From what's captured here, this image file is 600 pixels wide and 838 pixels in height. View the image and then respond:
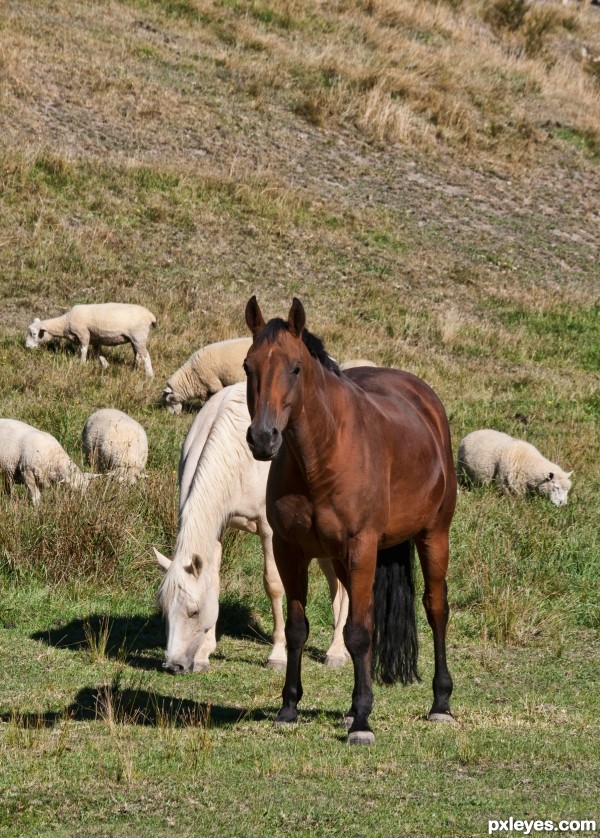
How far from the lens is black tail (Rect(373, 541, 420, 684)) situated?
23.2ft

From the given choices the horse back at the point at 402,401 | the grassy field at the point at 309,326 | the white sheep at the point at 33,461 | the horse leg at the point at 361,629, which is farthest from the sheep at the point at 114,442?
the horse leg at the point at 361,629

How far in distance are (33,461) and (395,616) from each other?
5.29 m

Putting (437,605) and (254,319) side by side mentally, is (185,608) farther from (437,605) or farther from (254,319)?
(254,319)

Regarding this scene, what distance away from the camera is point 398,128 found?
26.3m

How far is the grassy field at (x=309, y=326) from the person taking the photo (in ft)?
18.6

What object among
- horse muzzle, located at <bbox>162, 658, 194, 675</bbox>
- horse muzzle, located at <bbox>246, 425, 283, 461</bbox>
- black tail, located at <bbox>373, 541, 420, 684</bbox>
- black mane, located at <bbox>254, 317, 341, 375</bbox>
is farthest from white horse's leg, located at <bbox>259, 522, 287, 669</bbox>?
horse muzzle, located at <bbox>246, 425, 283, 461</bbox>

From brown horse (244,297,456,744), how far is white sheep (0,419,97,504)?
4776mm

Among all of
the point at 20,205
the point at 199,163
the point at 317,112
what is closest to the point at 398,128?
the point at 317,112

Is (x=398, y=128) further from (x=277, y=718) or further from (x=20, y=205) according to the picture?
(x=277, y=718)

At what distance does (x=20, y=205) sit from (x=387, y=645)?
15.0 m

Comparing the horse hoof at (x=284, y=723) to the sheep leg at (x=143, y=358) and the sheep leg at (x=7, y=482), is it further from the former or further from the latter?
the sheep leg at (x=143, y=358)

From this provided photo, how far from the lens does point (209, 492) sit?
7828mm

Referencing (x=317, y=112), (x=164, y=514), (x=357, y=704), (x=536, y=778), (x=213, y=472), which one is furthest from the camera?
(x=317, y=112)

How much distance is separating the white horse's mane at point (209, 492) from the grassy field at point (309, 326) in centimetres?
75
